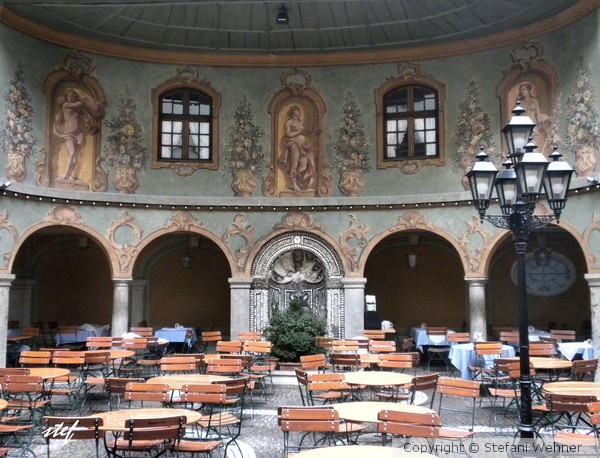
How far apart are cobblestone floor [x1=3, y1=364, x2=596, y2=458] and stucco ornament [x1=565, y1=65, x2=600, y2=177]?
6219mm

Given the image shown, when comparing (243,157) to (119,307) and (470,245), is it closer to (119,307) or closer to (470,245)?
(119,307)

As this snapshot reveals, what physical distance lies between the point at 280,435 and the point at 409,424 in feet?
12.0

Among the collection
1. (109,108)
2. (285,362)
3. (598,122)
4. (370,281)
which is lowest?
(285,362)

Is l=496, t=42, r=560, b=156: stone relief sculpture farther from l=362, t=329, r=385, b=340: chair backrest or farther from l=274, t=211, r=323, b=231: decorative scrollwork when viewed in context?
l=362, t=329, r=385, b=340: chair backrest

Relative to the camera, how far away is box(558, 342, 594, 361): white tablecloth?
44.0ft

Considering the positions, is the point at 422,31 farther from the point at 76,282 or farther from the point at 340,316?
the point at 76,282

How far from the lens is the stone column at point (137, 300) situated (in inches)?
740

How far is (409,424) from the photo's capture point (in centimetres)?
589

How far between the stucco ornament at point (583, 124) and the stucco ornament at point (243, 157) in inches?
309

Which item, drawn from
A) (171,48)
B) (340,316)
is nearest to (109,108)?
(171,48)

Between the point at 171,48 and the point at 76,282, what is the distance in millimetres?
7602

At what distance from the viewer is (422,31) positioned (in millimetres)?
16641

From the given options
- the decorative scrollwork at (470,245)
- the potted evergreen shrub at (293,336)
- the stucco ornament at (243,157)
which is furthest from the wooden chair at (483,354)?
the stucco ornament at (243,157)

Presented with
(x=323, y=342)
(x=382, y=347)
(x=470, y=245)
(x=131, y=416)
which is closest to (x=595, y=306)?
(x=470, y=245)
